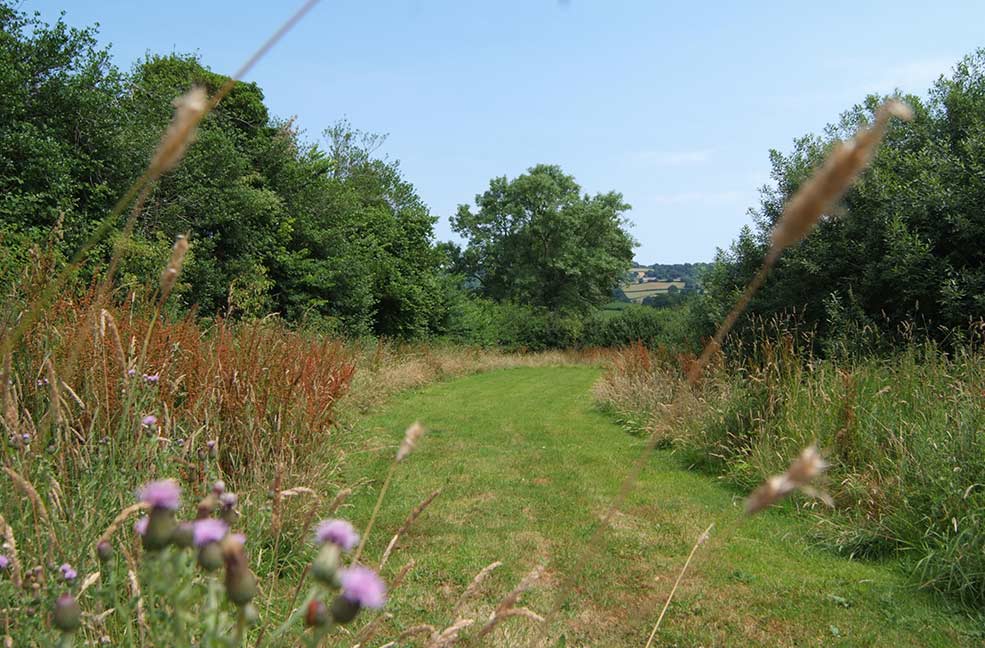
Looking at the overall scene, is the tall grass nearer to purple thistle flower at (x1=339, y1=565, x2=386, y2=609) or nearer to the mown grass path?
the mown grass path

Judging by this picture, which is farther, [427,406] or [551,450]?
[427,406]

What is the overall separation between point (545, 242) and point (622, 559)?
1402 inches

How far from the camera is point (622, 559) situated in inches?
170

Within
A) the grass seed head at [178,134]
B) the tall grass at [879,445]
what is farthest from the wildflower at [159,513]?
the tall grass at [879,445]

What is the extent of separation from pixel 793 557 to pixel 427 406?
8.28 meters

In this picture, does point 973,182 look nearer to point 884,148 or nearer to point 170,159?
point 884,148

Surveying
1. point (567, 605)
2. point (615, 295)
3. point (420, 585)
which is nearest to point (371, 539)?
point (420, 585)

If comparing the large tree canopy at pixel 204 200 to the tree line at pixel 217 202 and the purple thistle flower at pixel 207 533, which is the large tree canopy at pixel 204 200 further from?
the purple thistle flower at pixel 207 533

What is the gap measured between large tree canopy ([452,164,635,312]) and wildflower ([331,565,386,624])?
122 feet

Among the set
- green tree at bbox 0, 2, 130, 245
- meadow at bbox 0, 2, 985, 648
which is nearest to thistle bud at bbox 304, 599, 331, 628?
meadow at bbox 0, 2, 985, 648

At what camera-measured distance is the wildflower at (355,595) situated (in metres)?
0.55

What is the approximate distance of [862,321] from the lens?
7918 mm

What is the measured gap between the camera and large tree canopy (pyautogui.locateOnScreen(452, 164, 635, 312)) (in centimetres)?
3847

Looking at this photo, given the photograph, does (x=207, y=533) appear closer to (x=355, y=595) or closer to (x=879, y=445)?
(x=355, y=595)
